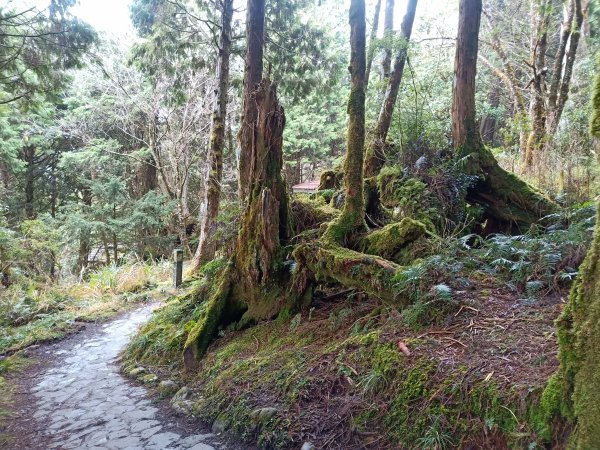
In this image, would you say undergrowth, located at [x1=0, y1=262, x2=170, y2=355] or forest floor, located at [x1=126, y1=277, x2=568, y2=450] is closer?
forest floor, located at [x1=126, y1=277, x2=568, y2=450]

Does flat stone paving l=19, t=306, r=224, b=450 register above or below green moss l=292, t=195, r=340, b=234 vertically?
below

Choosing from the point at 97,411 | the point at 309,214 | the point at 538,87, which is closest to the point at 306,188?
the point at 309,214

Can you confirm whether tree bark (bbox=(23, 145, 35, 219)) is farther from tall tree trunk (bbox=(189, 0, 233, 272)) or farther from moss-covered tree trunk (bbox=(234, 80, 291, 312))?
moss-covered tree trunk (bbox=(234, 80, 291, 312))

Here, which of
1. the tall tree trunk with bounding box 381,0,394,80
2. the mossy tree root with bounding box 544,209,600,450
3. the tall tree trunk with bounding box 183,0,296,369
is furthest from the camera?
the tall tree trunk with bounding box 381,0,394,80

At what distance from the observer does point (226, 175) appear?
18109 millimetres

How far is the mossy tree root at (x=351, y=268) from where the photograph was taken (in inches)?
163

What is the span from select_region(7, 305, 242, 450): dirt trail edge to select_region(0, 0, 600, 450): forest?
3cm

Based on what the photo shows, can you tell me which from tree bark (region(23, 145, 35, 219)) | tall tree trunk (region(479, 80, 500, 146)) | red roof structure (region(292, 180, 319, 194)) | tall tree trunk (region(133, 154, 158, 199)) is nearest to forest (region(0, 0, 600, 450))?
red roof structure (region(292, 180, 319, 194))

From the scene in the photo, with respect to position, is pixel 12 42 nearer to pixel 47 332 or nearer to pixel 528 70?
pixel 47 332

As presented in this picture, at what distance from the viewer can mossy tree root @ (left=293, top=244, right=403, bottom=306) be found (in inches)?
163

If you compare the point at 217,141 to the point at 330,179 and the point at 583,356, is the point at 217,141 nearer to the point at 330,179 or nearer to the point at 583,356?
the point at 330,179

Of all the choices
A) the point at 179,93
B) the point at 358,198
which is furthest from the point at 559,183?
the point at 179,93

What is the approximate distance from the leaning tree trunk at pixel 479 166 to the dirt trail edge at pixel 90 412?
16.8 ft

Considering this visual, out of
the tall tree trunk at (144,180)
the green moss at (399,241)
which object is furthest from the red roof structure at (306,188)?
the tall tree trunk at (144,180)
